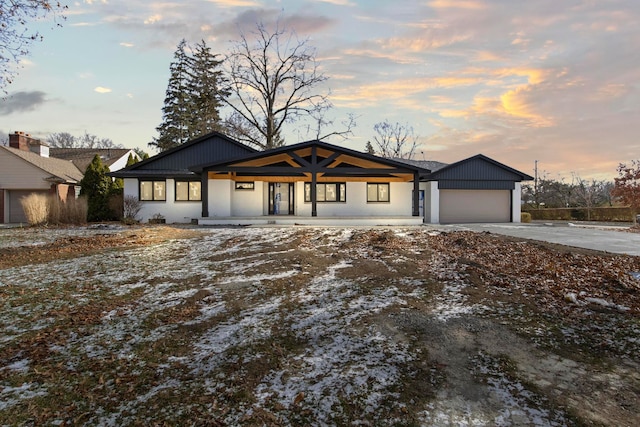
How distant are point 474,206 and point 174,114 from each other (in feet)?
103

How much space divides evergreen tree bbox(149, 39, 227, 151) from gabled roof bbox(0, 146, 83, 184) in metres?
10.8

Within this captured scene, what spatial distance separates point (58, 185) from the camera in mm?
24453

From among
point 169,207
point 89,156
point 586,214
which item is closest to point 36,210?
point 169,207

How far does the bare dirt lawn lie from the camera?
297cm

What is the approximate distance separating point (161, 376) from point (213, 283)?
10.6 feet

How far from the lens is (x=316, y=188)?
20312 mm

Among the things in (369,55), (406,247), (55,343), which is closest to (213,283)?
(55,343)

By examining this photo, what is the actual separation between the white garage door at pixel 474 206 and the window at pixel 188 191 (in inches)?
569

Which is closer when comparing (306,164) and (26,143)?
(306,164)

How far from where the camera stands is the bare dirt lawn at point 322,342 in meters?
2.97

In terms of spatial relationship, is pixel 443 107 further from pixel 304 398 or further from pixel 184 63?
pixel 184 63

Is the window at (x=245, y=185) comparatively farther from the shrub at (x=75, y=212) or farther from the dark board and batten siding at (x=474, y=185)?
the dark board and batten siding at (x=474, y=185)

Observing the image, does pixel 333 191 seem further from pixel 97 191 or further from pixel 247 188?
pixel 97 191

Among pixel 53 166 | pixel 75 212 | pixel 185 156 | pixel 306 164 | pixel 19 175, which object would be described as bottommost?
pixel 75 212
